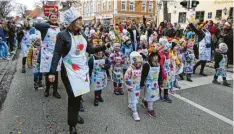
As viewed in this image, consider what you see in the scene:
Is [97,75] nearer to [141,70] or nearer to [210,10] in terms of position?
[141,70]

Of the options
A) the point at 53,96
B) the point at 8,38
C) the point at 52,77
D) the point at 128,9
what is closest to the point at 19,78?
the point at 53,96

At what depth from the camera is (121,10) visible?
51656mm

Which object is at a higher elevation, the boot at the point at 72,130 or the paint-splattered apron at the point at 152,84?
the paint-splattered apron at the point at 152,84

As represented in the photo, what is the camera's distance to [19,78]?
26.9 feet

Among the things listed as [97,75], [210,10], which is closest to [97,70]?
[97,75]

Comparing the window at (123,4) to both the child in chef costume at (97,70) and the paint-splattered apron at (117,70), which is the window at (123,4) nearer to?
the paint-splattered apron at (117,70)

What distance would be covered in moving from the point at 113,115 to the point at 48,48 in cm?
227

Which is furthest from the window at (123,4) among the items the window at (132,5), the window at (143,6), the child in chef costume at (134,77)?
the child in chef costume at (134,77)

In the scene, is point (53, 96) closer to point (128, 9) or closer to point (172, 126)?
point (172, 126)

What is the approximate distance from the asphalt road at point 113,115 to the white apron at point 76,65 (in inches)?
36.1

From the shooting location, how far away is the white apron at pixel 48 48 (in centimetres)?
583

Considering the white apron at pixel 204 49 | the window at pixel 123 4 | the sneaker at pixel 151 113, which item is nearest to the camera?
the sneaker at pixel 151 113

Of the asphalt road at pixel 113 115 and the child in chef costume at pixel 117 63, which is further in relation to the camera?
the child in chef costume at pixel 117 63

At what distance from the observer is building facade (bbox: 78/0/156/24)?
5128cm
